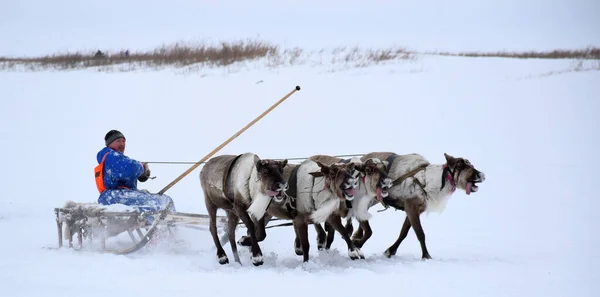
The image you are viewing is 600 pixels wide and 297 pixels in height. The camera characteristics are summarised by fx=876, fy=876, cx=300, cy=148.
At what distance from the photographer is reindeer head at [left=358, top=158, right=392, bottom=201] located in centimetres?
948

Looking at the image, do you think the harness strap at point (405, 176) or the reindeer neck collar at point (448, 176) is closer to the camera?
the reindeer neck collar at point (448, 176)

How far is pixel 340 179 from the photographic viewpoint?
356 inches

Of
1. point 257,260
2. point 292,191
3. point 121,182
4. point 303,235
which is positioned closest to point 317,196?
point 292,191

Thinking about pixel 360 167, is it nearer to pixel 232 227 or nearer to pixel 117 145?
pixel 232 227

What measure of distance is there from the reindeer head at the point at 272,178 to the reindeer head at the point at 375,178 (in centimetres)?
101

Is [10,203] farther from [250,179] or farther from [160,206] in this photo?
[250,179]

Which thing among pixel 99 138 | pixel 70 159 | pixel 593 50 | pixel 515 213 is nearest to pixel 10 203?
pixel 70 159

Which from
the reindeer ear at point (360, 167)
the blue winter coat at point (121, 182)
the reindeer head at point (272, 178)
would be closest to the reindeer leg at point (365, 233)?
the reindeer ear at point (360, 167)

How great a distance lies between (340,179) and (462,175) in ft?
5.32

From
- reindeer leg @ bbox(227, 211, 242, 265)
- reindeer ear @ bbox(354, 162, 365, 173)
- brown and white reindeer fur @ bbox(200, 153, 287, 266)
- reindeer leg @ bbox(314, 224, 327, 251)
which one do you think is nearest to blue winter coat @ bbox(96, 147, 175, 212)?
brown and white reindeer fur @ bbox(200, 153, 287, 266)

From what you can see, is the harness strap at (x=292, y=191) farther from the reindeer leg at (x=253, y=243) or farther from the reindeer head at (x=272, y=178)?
the reindeer leg at (x=253, y=243)

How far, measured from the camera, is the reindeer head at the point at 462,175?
9.80 m

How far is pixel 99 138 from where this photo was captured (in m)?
22.3

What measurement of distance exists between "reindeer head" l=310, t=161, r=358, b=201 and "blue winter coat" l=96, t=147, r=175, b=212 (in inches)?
92.6
